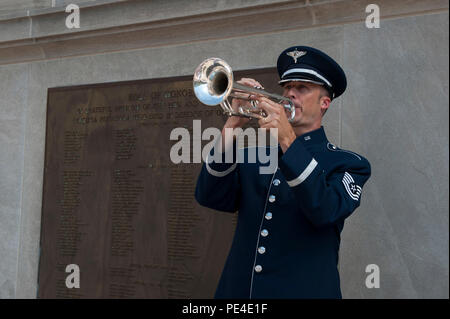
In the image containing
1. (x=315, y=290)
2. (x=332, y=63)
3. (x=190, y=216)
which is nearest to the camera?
(x=315, y=290)

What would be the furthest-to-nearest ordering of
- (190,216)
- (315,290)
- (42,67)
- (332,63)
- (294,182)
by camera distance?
(42,67), (190,216), (332,63), (315,290), (294,182)

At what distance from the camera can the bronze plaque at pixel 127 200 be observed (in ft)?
15.1

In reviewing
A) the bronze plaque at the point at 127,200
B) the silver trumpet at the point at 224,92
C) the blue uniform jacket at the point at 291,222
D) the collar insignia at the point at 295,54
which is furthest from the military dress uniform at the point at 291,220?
the bronze plaque at the point at 127,200

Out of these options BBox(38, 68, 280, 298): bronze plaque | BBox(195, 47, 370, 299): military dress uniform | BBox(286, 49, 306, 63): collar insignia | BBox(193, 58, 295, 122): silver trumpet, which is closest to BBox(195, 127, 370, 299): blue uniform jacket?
BBox(195, 47, 370, 299): military dress uniform

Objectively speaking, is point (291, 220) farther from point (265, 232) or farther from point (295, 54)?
point (295, 54)

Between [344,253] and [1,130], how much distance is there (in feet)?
12.3

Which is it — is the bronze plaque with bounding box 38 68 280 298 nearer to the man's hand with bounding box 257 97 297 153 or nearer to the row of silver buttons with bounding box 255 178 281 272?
the row of silver buttons with bounding box 255 178 281 272

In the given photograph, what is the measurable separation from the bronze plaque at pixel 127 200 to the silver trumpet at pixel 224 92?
128 cm

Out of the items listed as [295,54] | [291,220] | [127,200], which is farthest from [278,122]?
[127,200]

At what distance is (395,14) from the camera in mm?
4043

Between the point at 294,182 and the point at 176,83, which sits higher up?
the point at 176,83

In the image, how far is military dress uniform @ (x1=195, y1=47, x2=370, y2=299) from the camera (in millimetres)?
2699
